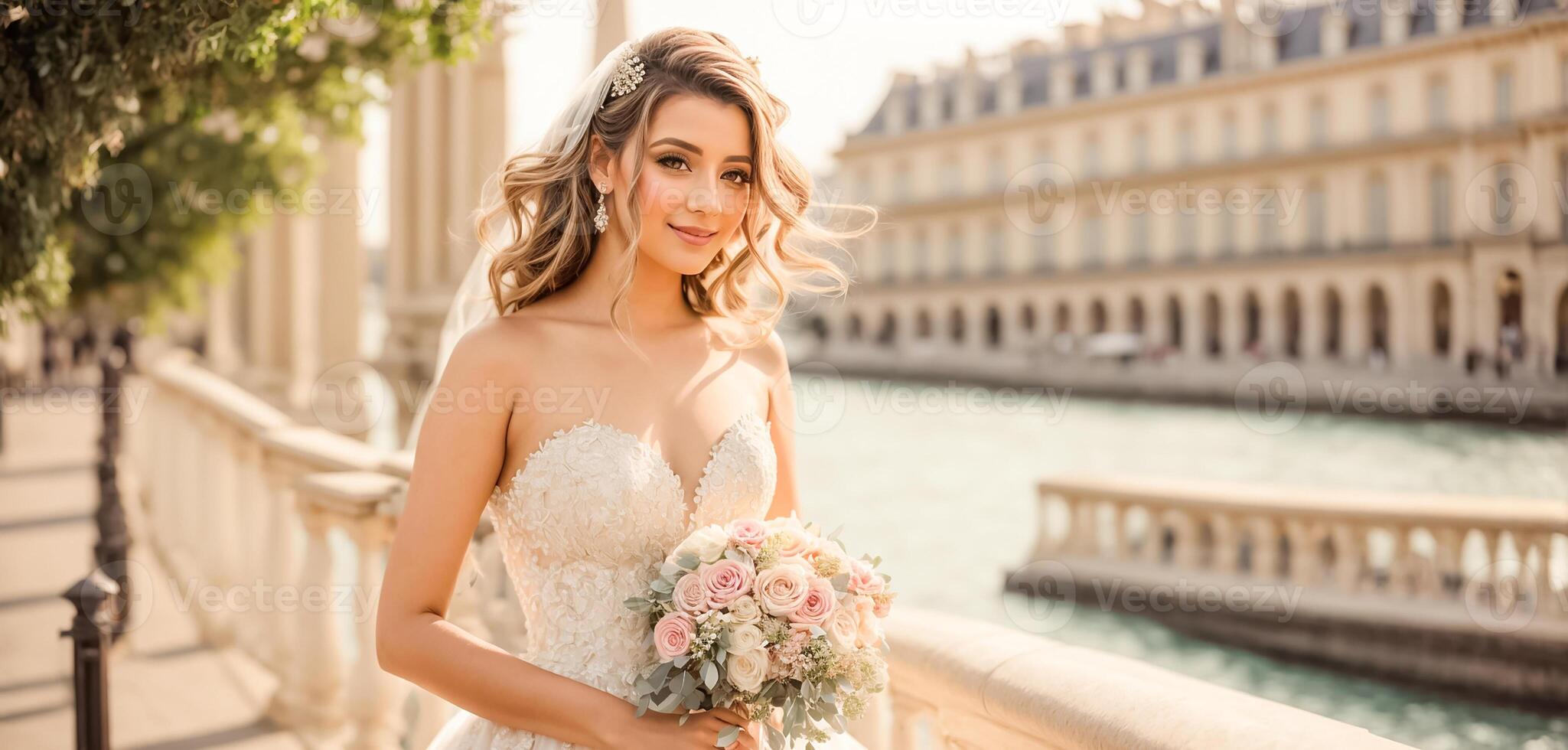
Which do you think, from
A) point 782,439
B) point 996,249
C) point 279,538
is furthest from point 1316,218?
point 782,439

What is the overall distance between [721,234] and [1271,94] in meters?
45.7

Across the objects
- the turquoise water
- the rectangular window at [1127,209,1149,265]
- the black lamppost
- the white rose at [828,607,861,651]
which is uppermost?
the rectangular window at [1127,209,1149,265]

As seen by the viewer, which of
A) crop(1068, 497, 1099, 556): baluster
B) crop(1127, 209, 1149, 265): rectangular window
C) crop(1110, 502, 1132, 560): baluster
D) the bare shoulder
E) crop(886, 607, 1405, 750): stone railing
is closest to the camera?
crop(886, 607, 1405, 750): stone railing

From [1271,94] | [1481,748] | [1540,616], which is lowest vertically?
[1481,748]

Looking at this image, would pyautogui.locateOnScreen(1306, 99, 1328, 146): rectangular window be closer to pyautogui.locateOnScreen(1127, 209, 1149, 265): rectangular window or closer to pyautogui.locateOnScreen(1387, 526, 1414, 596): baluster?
pyautogui.locateOnScreen(1127, 209, 1149, 265): rectangular window

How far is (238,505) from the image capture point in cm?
636

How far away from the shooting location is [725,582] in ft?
6.22

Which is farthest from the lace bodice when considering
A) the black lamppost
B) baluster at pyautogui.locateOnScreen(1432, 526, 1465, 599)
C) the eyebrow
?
baluster at pyautogui.locateOnScreen(1432, 526, 1465, 599)

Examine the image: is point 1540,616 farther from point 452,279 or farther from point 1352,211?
point 1352,211

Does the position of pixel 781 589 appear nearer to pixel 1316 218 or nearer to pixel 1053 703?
pixel 1053 703

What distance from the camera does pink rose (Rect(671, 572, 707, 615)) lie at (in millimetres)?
1890

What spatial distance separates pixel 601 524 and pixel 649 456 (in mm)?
162

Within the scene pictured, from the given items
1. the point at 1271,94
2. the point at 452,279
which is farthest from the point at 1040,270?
the point at 452,279

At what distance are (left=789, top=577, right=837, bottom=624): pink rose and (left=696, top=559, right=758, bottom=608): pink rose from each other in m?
0.10
